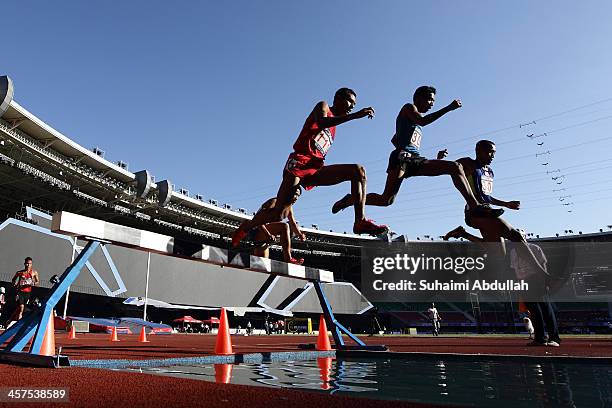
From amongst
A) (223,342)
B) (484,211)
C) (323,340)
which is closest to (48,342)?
(223,342)

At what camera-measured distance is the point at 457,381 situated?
13.3ft

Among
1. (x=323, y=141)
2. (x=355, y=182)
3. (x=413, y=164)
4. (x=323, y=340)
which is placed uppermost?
(x=323, y=141)

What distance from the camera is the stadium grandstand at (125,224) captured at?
97.9 ft

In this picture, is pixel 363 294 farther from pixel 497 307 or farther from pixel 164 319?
pixel 164 319

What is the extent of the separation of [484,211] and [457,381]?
2411 millimetres

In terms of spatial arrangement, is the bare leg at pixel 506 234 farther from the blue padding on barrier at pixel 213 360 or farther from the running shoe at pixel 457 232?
the blue padding on barrier at pixel 213 360

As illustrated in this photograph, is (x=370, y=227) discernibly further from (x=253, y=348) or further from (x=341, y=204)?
(x=253, y=348)

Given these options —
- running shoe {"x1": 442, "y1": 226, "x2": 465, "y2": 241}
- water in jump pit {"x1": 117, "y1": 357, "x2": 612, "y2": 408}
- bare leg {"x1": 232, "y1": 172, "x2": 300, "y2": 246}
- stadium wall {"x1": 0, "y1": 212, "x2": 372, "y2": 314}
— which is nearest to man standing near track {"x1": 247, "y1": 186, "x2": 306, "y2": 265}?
bare leg {"x1": 232, "y1": 172, "x2": 300, "y2": 246}

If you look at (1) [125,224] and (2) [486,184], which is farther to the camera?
(1) [125,224]

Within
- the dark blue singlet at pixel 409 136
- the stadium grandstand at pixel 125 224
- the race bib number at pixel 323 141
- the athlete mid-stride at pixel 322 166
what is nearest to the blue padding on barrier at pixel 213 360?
the athlete mid-stride at pixel 322 166

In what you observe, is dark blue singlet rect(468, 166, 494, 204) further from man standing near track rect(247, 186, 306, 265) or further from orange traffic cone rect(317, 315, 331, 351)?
orange traffic cone rect(317, 315, 331, 351)

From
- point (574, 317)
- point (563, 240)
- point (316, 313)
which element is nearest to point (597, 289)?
point (574, 317)

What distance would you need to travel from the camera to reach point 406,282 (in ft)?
207

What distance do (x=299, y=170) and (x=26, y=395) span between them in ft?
12.1
